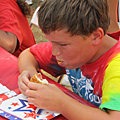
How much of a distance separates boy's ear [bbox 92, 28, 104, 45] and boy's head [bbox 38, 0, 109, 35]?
0.06ft

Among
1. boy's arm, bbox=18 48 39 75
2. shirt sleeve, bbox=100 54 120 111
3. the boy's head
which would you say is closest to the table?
boy's arm, bbox=18 48 39 75

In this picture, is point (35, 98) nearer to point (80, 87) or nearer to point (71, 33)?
point (71, 33)

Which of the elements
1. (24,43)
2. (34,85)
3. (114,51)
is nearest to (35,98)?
(34,85)

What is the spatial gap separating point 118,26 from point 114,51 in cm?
156

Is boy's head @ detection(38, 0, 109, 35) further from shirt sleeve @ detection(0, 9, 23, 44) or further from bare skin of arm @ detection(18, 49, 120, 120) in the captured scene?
shirt sleeve @ detection(0, 9, 23, 44)

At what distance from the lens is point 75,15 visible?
735 mm

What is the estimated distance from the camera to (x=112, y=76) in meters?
0.69

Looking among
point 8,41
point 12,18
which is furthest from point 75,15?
point 12,18

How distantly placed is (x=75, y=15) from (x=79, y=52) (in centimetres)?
16

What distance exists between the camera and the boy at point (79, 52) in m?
0.68

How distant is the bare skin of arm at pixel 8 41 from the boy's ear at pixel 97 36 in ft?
2.56

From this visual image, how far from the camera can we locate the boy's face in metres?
0.76

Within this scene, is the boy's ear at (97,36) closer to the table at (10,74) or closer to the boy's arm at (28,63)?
the table at (10,74)

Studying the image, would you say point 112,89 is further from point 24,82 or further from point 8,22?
point 8,22
